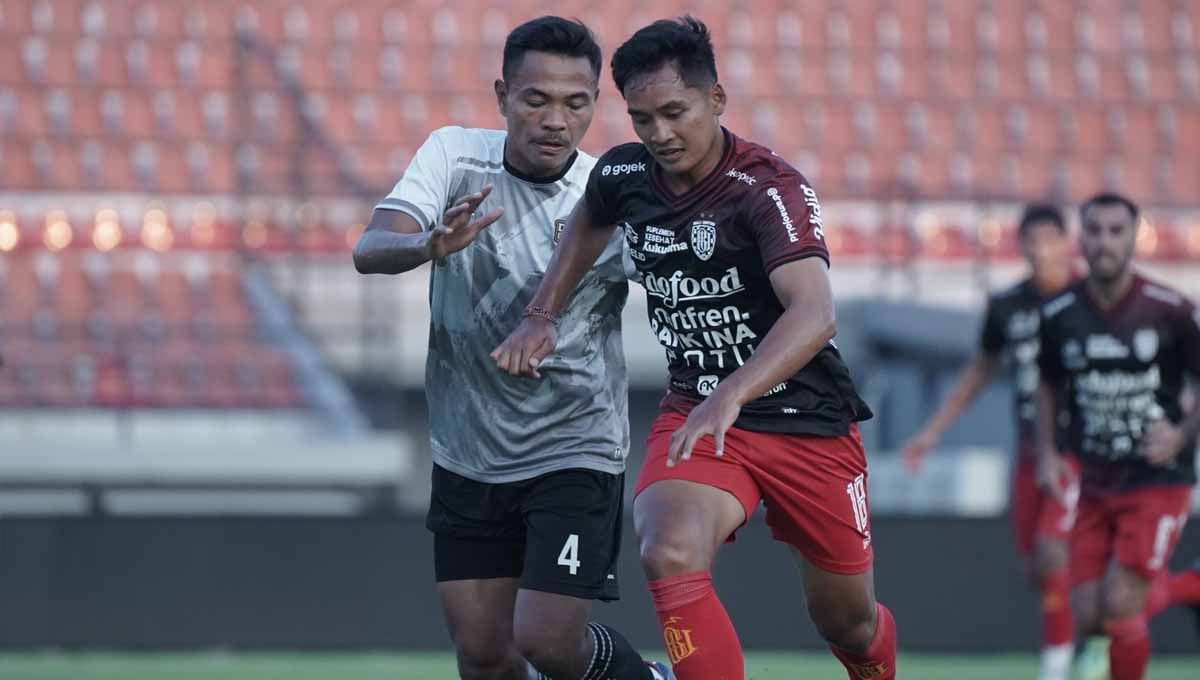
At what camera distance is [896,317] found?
438 inches

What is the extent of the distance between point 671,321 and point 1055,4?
11575 millimetres

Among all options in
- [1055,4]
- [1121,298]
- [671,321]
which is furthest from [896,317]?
[671,321]

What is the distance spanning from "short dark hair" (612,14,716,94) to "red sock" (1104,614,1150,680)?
3.43 meters

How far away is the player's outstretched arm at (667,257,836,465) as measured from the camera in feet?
12.9

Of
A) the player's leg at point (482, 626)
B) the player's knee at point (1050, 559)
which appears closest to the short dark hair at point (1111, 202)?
the player's knee at point (1050, 559)

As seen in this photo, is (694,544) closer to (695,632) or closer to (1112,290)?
(695,632)

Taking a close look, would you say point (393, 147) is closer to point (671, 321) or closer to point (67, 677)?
point (67, 677)

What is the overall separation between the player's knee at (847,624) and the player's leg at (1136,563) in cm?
228

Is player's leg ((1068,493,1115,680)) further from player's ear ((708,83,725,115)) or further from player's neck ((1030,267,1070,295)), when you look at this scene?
player's ear ((708,83,725,115))

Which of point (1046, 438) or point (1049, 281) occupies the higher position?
point (1049, 281)

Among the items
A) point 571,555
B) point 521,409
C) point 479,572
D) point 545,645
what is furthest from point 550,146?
point 545,645

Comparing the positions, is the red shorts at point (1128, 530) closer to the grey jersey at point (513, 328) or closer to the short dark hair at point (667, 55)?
the grey jersey at point (513, 328)

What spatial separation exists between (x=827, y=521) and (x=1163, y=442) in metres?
2.65

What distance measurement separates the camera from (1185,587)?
25.0 ft
